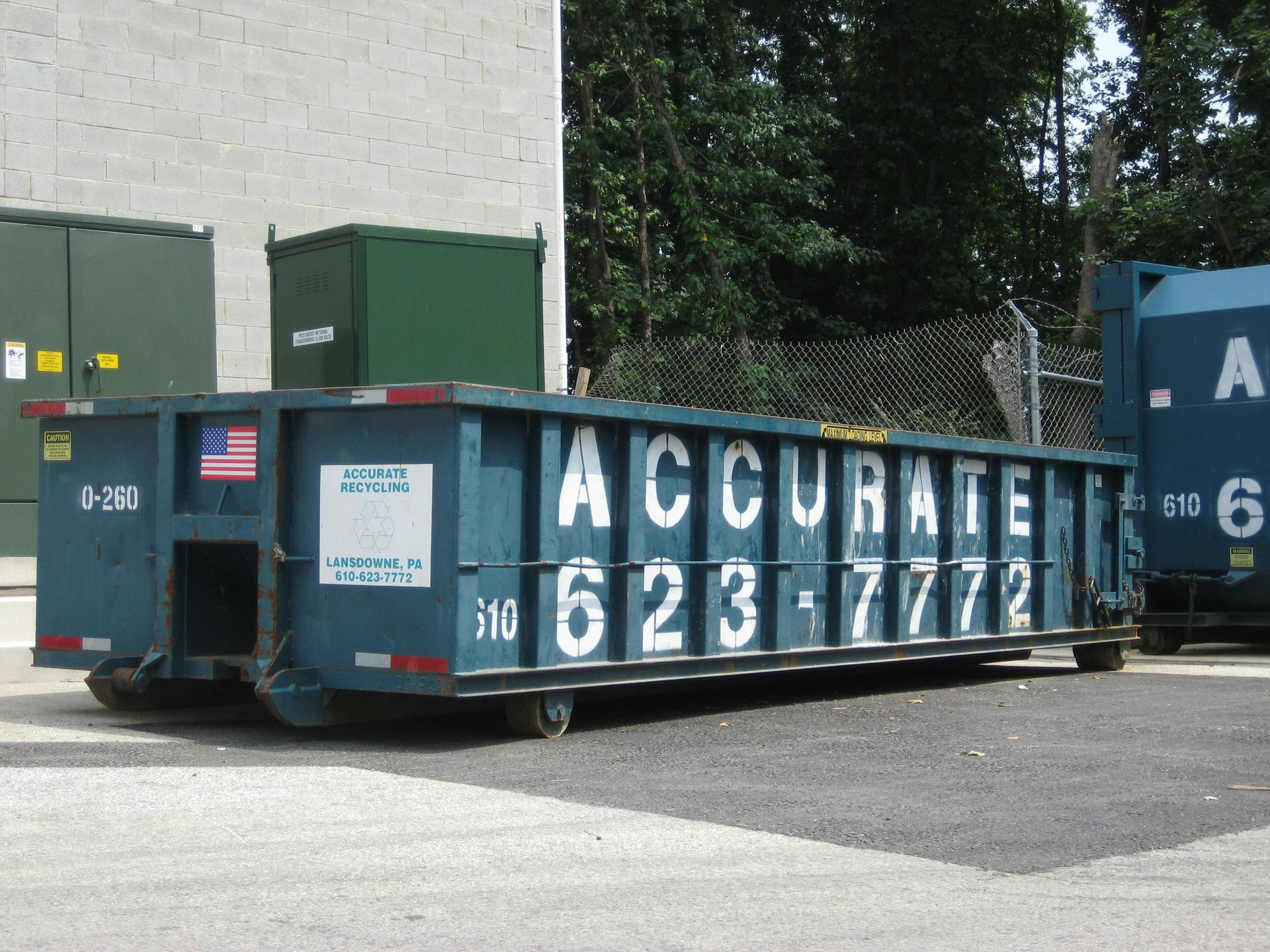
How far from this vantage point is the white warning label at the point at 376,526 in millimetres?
6945

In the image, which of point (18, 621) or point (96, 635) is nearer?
point (96, 635)

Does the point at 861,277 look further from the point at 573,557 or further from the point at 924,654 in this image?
the point at 573,557

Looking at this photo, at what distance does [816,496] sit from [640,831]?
13.4 ft

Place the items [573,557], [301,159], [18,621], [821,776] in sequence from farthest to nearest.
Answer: [301,159], [18,621], [573,557], [821,776]

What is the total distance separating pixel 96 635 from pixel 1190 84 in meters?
18.6

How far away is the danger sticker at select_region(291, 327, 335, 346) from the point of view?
8258 mm

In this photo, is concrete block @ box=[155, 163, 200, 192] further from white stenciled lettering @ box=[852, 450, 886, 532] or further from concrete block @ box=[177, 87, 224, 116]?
white stenciled lettering @ box=[852, 450, 886, 532]

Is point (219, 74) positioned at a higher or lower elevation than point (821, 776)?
higher

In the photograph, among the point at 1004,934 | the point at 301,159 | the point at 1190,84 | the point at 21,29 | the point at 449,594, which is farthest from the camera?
the point at 1190,84

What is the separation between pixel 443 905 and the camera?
4.26 metres

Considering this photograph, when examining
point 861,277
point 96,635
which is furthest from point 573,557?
point 861,277

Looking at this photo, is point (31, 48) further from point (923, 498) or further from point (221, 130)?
point (923, 498)

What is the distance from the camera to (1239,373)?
12359 mm

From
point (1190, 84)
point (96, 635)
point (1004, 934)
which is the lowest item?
point (1004, 934)
